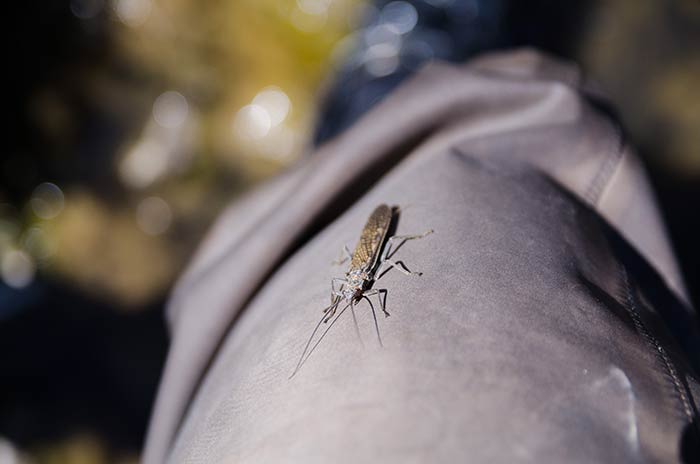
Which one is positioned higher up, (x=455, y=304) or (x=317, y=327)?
(x=455, y=304)

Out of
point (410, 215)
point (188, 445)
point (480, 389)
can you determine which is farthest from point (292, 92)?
point (480, 389)

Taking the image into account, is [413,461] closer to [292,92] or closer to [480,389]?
[480,389]

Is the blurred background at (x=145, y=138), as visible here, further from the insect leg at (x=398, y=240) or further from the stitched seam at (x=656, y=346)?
the stitched seam at (x=656, y=346)

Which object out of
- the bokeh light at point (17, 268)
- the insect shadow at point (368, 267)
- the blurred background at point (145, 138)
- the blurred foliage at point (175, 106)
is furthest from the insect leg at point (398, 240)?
the bokeh light at point (17, 268)

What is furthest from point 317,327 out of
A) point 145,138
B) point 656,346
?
point 145,138

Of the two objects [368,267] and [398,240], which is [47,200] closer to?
[368,267]

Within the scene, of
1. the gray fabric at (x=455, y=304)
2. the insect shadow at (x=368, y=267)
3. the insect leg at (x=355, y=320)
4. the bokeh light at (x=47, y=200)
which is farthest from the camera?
the bokeh light at (x=47, y=200)
